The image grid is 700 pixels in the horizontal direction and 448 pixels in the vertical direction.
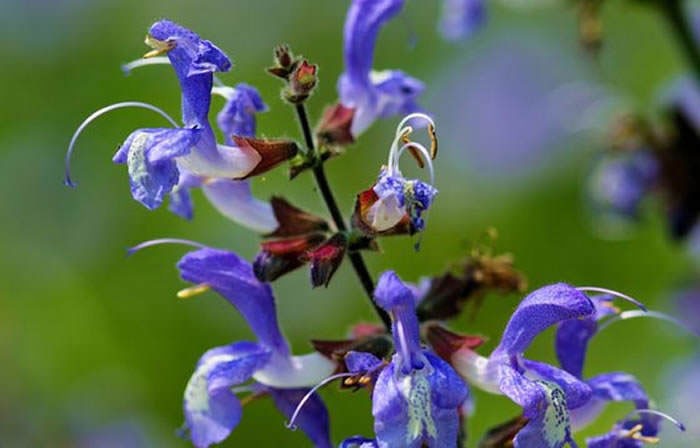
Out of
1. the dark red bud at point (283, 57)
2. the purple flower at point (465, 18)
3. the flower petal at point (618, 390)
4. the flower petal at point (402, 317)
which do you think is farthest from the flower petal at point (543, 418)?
the purple flower at point (465, 18)

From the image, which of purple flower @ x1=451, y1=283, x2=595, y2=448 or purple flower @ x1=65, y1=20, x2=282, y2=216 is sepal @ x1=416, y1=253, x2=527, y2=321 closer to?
purple flower @ x1=451, y1=283, x2=595, y2=448

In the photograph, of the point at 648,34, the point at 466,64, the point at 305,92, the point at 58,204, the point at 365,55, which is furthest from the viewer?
the point at 466,64

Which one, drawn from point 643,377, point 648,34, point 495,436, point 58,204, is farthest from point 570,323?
point 648,34

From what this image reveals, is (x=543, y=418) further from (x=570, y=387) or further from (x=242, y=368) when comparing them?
(x=242, y=368)

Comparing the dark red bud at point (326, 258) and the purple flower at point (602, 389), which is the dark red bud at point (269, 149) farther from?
the purple flower at point (602, 389)

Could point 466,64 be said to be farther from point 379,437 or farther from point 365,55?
point 379,437

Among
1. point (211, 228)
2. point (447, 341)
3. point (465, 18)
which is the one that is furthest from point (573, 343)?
point (211, 228)
